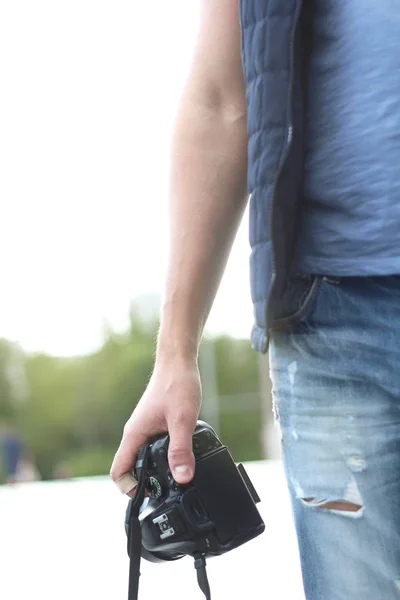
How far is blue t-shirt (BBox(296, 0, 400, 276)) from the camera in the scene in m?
1.10

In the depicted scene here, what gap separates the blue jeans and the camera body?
139 millimetres

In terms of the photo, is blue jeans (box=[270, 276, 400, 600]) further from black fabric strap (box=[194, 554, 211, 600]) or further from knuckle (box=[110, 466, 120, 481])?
knuckle (box=[110, 466, 120, 481])

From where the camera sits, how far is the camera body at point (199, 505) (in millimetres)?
1257

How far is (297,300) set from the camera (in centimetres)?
116

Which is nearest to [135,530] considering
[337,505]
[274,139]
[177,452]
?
[177,452]

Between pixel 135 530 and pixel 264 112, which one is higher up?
pixel 264 112

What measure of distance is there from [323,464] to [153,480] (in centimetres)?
28

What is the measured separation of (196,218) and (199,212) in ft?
0.03

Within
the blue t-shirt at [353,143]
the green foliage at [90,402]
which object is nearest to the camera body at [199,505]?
the blue t-shirt at [353,143]

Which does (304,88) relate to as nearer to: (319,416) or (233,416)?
(319,416)

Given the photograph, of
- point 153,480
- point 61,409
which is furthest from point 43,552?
point 61,409

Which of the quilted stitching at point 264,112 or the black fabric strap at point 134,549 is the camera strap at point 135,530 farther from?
the quilted stitching at point 264,112

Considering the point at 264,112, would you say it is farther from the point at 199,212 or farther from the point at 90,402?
the point at 90,402

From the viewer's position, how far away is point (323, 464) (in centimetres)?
111
